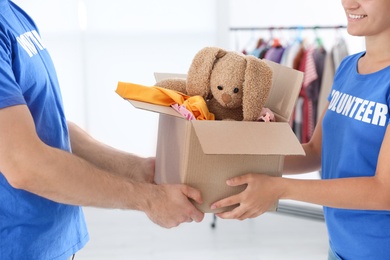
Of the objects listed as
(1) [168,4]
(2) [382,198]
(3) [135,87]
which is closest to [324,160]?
(2) [382,198]

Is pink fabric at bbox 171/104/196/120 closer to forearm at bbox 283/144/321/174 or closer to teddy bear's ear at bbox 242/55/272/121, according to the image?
teddy bear's ear at bbox 242/55/272/121

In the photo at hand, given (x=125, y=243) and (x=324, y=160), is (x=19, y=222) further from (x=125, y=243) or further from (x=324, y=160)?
(x=125, y=243)

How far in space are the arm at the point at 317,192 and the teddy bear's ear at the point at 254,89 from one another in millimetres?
159

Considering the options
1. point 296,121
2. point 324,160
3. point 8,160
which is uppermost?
point 8,160

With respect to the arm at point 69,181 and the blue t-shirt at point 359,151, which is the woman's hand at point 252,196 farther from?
the blue t-shirt at point 359,151

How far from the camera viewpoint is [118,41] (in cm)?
445

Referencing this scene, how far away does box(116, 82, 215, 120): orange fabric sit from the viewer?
1.48m

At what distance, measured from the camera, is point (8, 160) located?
1297 millimetres

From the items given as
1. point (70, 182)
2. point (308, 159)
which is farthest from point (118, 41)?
point (70, 182)

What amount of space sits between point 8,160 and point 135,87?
16.4 inches

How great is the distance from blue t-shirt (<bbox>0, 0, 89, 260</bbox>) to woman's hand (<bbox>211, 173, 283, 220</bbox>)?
40 centimetres

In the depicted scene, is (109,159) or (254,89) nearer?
(254,89)

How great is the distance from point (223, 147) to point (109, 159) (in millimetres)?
598

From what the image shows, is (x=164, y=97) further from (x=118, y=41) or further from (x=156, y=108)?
(x=118, y=41)
